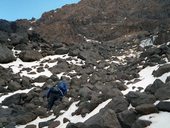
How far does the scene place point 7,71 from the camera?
93.1 feet

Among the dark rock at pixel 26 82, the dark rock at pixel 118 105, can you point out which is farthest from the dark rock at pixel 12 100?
the dark rock at pixel 118 105

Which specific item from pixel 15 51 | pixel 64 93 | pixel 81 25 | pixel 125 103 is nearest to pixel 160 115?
pixel 125 103

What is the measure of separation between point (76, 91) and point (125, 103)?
277 inches

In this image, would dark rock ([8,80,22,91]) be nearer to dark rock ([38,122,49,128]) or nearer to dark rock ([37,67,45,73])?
dark rock ([37,67,45,73])

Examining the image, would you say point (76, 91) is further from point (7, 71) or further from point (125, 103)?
point (7, 71)

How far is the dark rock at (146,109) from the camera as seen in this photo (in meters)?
12.5

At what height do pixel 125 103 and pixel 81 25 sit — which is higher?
pixel 81 25

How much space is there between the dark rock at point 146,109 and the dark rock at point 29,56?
20.3 m

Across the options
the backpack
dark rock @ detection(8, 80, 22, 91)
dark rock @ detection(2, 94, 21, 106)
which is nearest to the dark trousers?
the backpack

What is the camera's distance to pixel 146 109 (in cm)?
1259

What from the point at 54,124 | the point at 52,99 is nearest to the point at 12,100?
the point at 52,99

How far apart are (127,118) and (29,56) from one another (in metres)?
20.5

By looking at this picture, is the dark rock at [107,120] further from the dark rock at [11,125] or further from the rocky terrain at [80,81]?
the dark rock at [11,125]

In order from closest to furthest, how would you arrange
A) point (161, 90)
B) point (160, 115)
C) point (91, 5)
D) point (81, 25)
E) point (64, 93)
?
point (160, 115)
point (161, 90)
point (64, 93)
point (81, 25)
point (91, 5)
